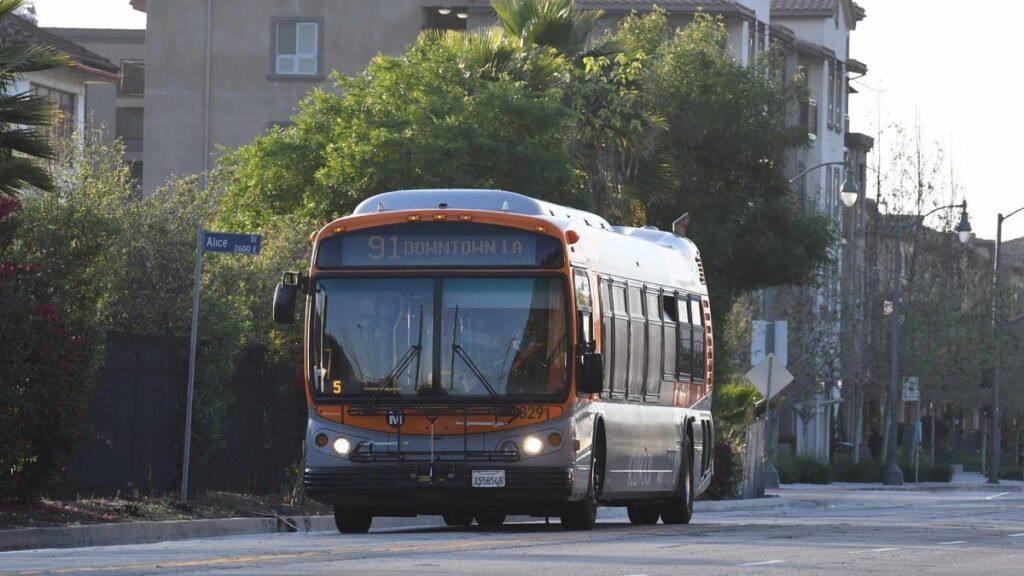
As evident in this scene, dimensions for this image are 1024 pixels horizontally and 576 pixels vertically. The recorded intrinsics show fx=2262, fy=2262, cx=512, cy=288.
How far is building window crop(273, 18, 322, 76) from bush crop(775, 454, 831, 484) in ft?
56.7

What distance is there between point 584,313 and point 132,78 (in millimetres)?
57350

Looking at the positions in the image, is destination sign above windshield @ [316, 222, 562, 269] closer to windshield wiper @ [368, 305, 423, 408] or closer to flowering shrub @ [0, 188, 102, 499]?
windshield wiper @ [368, 305, 423, 408]

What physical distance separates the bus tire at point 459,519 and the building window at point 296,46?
1522 inches

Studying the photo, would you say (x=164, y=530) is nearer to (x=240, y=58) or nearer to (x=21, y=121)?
(x=21, y=121)

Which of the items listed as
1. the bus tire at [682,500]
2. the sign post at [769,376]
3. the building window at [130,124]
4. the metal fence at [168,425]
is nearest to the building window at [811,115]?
the building window at [130,124]

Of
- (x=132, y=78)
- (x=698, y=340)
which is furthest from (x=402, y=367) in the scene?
(x=132, y=78)

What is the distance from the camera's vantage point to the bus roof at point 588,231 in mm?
22469

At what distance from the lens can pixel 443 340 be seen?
851 inches

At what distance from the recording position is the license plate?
21453 millimetres

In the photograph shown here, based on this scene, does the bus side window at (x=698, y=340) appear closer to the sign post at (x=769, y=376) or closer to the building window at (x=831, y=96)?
the sign post at (x=769, y=376)

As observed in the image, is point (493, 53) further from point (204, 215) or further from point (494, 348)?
point (494, 348)

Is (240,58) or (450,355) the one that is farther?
(240,58)

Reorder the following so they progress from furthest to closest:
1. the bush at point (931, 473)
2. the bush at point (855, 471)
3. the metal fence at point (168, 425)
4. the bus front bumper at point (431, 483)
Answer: the bush at point (931, 473) < the bush at point (855, 471) < the metal fence at point (168, 425) < the bus front bumper at point (431, 483)

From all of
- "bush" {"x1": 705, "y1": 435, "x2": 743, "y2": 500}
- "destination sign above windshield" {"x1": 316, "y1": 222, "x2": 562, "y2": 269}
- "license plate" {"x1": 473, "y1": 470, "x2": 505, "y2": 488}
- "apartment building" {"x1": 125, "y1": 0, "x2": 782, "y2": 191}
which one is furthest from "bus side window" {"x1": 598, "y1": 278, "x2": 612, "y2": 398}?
"apartment building" {"x1": 125, "y1": 0, "x2": 782, "y2": 191}
